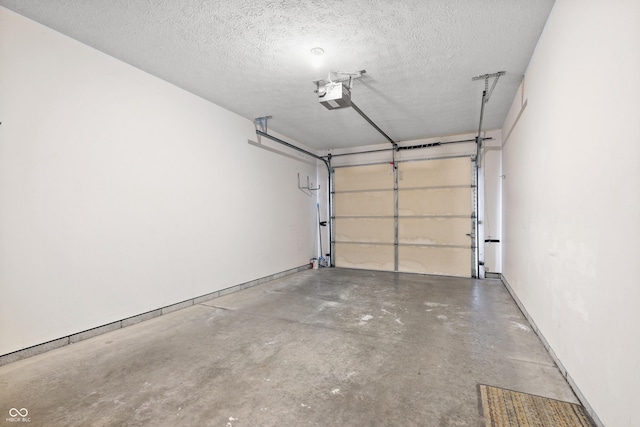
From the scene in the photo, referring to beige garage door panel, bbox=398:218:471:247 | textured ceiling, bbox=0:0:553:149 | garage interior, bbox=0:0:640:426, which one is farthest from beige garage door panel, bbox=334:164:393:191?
textured ceiling, bbox=0:0:553:149

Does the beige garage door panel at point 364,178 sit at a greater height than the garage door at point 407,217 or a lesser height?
greater

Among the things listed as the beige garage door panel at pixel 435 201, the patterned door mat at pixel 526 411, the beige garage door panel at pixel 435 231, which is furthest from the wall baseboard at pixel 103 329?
the beige garage door panel at pixel 435 201

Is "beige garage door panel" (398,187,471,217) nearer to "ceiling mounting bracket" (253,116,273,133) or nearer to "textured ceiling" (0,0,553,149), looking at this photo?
"textured ceiling" (0,0,553,149)

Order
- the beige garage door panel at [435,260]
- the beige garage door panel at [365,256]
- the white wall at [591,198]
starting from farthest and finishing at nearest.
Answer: the beige garage door panel at [365,256] → the beige garage door panel at [435,260] → the white wall at [591,198]

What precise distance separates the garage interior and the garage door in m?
1.05

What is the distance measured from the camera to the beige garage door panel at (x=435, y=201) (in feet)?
18.5

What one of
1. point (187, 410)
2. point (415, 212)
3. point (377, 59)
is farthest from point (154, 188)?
point (415, 212)

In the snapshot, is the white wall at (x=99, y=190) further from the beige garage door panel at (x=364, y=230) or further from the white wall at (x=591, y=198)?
the white wall at (x=591, y=198)

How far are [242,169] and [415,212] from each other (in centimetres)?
372

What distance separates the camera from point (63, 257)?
2535mm

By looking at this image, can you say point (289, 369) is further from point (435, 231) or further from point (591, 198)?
point (435, 231)

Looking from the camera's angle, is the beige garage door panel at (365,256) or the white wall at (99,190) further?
the beige garage door panel at (365,256)

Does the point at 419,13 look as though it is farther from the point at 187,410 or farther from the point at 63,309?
the point at 63,309

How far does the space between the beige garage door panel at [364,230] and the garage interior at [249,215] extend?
1873 millimetres
